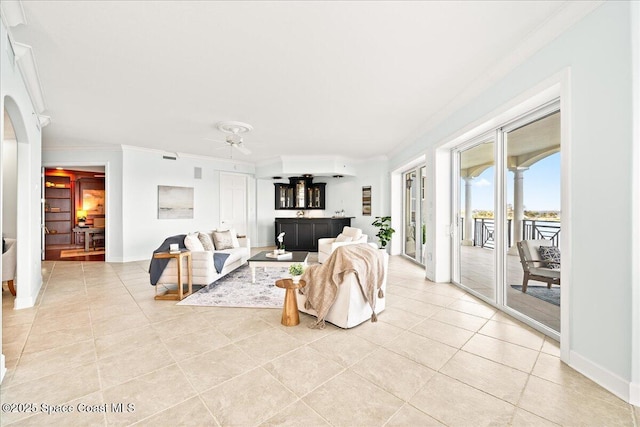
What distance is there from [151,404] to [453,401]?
1967 millimetres

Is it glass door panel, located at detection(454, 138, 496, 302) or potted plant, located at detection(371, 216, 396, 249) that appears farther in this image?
potted plant, located at detection(371, 216, 396, 249)

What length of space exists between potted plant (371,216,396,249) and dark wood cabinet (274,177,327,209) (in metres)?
1.99

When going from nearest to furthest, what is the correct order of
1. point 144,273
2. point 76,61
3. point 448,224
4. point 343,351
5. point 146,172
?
1. point 343,351
2. point 76,61
3. point 448,224
4. point 144,273
5. point 146,172

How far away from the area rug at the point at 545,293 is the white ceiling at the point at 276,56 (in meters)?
2.51

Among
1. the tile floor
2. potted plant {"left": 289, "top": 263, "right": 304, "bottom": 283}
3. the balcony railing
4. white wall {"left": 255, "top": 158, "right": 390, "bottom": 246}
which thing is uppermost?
white wall {"left": 255, "top": 158, "right": 390, "bottom": 246}

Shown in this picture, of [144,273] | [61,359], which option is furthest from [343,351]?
[144,273]

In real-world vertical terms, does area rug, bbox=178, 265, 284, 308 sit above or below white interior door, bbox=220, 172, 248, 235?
below

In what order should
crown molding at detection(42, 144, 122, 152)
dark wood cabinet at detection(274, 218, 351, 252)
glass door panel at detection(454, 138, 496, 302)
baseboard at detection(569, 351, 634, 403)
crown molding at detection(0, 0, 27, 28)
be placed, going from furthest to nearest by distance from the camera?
dark wood cabinet at detection(274, 218, 351, 252) < crown molding at detection(42, 144, 122, 152) < glass door panel at detection(454, 138, 496, 302) < crown molding at detection(0, 0, 27, 28) < baseboard at detection(569, 351, 634, 403)

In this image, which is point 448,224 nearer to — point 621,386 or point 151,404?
point 621,386

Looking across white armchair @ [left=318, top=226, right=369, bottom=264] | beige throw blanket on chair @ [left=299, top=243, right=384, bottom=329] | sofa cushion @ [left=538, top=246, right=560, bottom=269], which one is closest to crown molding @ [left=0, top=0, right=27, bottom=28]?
beige throw blanket on chair @ [left=299, top=243, right=384, bottom=329]

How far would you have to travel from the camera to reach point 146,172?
22.5 ft

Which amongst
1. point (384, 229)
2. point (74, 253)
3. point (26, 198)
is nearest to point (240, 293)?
point (26, 198)

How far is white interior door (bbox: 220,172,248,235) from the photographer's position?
8305mm

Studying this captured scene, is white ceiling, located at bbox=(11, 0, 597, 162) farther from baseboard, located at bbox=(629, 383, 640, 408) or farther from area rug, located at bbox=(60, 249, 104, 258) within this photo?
area rug, located at bbox=(60, 249, 104, 258)
